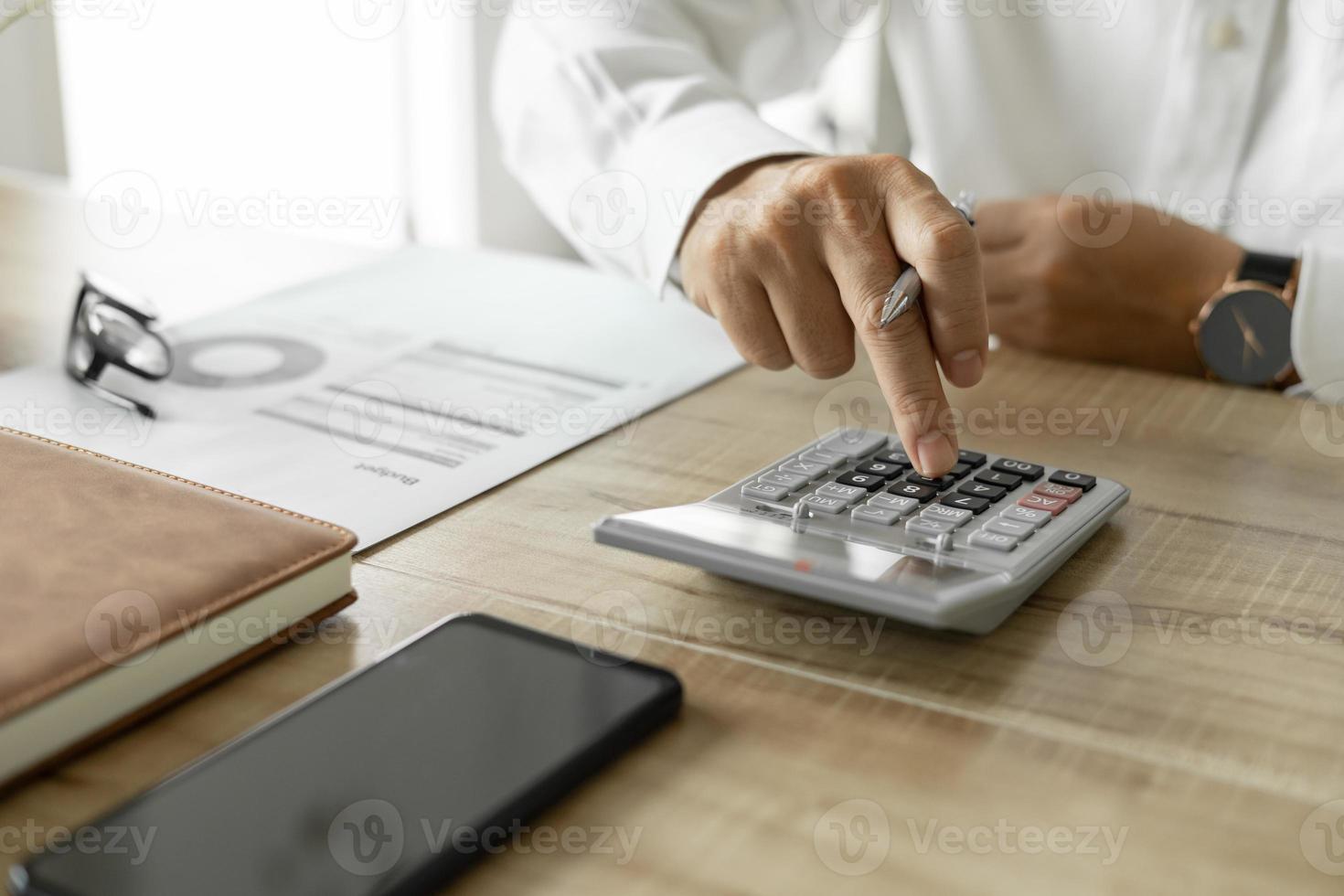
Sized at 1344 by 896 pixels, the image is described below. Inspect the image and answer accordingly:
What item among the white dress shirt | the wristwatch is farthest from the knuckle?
the wristwatch

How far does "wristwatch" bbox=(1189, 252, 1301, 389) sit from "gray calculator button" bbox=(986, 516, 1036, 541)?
40 cm

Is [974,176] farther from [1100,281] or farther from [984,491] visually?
[984,491]

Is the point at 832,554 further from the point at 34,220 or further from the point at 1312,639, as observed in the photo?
the point at 34,220

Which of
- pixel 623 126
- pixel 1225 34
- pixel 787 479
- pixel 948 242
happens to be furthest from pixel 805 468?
pixel 1225 34

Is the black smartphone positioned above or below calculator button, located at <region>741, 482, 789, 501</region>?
below

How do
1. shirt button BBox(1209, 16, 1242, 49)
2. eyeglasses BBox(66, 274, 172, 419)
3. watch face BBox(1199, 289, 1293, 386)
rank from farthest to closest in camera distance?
1. shirt button BBox(1209, 16, 1242, 49)
2. watch face BBox(1199, 289, 1293, 386)
3. eyeglasses BBox(66, 274, 172, 419)

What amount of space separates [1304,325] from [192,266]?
80cm

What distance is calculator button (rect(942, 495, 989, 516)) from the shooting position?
487mm

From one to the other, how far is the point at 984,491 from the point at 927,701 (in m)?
0.13

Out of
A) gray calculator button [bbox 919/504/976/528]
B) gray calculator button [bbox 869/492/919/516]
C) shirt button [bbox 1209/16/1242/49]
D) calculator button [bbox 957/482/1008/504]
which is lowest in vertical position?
calculator button [bbox 957/482/1008/504]

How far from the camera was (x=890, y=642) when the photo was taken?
44 cm

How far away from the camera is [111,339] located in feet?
2.26

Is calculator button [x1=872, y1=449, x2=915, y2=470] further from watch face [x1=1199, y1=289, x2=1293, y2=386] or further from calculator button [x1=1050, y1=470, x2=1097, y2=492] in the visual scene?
watch face [x1=1199, y1=289, x2=1293, y2=386]

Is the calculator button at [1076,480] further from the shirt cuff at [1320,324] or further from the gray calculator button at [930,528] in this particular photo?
the shirt cuff at [1320,324]
